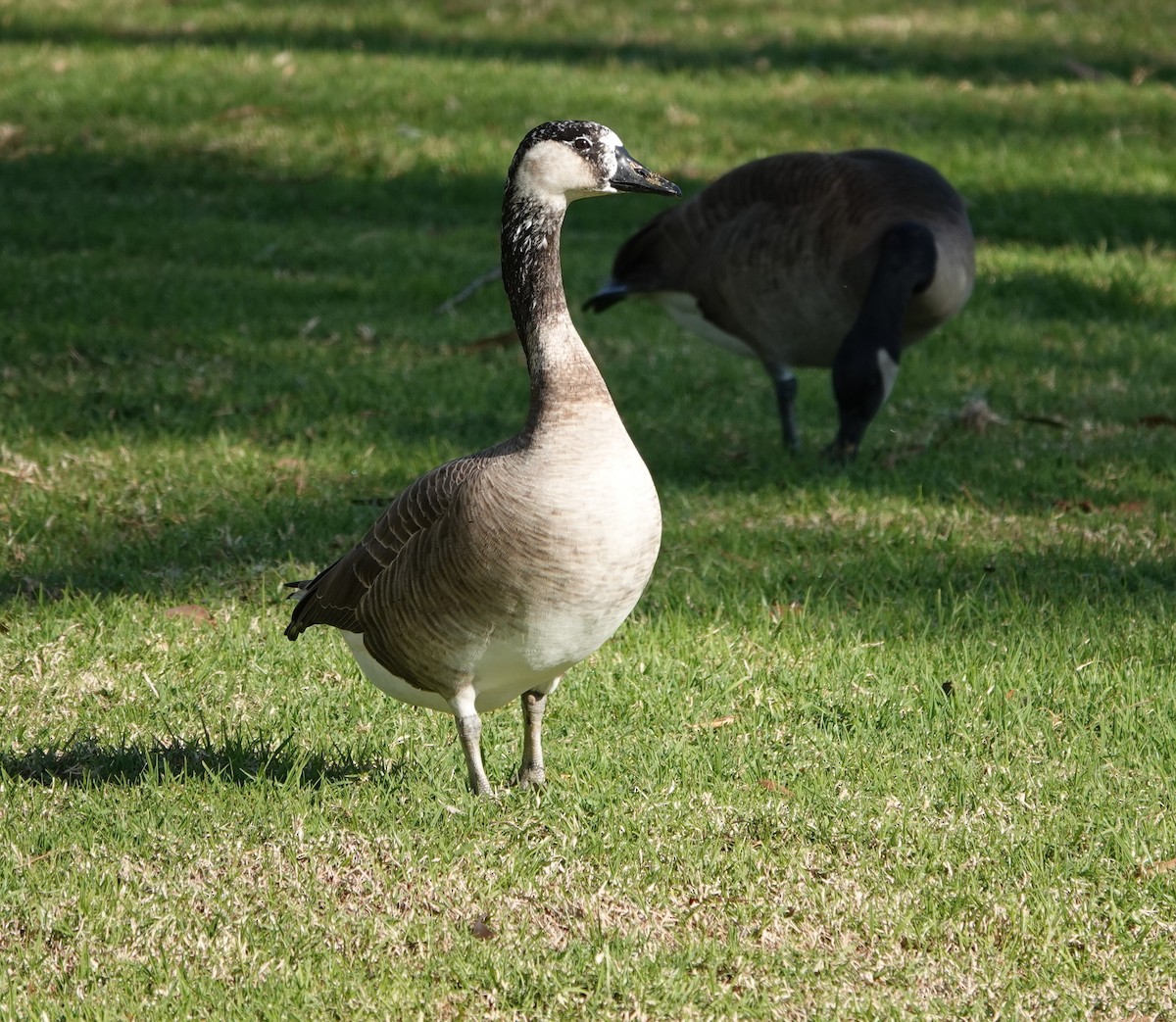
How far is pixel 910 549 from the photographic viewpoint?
6.64 meters

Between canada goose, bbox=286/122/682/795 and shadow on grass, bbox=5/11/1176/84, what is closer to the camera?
canada goose, bbox=286/122/682/795

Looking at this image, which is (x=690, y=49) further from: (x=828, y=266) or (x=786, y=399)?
(x=786, y=399)

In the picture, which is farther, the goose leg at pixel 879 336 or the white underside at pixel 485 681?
the goose leg at pixel 879 336

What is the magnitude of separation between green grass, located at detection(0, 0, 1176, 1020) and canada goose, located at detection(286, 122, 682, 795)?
1.67 ft

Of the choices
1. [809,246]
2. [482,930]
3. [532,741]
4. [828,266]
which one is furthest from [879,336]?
[482,930]

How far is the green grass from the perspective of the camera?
12.4ft

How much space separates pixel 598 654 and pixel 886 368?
2773mm

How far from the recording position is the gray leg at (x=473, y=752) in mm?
4328

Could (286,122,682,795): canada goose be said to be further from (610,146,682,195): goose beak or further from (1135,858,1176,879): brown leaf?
(1135,858,1176,879): brown leaf

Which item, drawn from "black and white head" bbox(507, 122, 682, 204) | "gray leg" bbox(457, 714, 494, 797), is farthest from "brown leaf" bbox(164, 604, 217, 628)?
"black and white head" bbox(507, 122, 682, 204)

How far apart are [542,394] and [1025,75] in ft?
47.2

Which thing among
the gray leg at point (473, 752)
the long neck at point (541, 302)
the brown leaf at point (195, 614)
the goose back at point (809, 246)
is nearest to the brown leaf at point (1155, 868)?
the gray leg at point (473, 752)

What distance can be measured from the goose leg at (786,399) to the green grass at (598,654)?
0.17 meters

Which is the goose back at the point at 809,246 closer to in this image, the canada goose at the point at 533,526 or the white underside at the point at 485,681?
the canada goose at the point at 533,526
